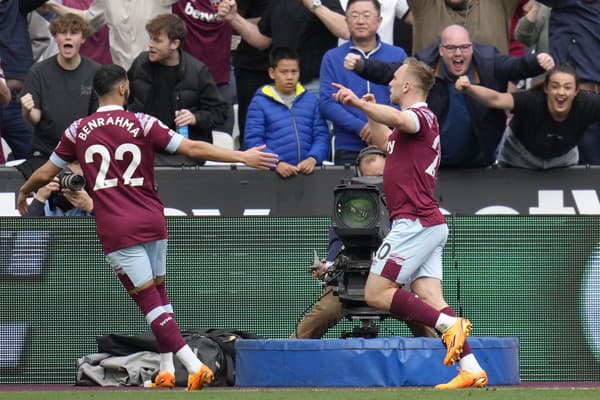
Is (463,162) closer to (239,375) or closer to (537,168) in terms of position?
(537,168)

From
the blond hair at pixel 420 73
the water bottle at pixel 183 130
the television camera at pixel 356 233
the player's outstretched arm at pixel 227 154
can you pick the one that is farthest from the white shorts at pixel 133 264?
the water bottle at pixel 183 130

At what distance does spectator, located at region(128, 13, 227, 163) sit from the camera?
12.1m

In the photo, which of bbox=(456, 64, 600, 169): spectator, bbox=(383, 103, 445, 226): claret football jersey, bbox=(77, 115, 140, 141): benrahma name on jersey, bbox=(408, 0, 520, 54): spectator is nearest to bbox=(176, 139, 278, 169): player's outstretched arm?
bbox=(77, 115, 140, 141): benrahma name on jersey

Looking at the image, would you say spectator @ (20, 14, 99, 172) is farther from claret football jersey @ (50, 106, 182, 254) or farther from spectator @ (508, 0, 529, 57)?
spectator @ (508, 0, 529, 57)

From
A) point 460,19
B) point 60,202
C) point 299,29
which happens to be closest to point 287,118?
point 299,29

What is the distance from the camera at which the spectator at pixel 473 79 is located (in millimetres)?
11672

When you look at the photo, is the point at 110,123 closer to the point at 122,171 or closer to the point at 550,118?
the point at 122,171

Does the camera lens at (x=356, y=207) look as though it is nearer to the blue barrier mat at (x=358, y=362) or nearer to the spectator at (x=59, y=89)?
the blue barrier mat at (x=358, y=362)

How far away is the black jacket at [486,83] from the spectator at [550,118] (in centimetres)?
24

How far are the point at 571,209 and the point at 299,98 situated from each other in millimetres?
2672

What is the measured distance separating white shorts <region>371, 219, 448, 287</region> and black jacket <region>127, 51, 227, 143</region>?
3679mm

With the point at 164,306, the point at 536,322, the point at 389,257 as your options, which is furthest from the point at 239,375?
the point at 536,322

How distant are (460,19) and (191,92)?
263 cm

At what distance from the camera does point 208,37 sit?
44.3 feet
